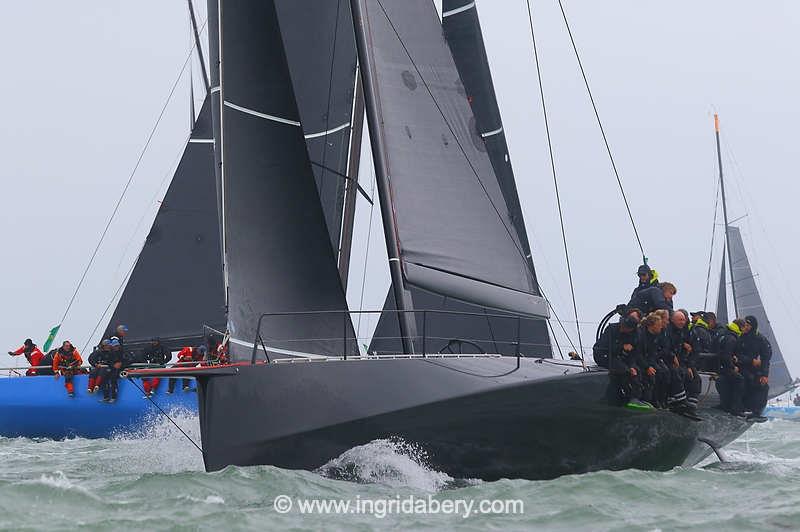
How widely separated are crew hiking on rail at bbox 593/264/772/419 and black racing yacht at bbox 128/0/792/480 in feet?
0.71

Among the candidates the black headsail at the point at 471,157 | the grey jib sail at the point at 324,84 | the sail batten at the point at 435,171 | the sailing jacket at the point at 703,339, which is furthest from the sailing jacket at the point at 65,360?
the sailing jacket at the point at 703,339

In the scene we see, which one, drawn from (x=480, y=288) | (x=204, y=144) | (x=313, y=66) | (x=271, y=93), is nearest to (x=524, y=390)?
(x=480, y=288)

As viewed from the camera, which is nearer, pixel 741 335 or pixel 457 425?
pixel 457 425

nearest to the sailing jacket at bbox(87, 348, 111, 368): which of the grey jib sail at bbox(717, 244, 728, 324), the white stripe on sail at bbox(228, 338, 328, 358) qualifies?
the white stripe on sail at bbox(228, 338, 328, 358)

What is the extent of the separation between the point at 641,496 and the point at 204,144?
1647 cm

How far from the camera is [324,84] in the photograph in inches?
666

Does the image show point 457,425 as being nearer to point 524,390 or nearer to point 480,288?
point 524,390

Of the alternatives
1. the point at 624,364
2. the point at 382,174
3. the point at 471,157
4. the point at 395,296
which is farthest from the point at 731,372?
the point at 382,174

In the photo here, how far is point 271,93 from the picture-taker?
12562 mm

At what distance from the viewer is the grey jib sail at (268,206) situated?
11789mm

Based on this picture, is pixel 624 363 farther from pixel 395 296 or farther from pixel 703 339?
pixel 703 339

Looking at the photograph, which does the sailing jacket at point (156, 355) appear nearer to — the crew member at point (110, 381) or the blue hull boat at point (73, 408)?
the blue hull boat at point (73, 408)

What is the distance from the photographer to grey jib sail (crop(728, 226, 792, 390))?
42.8m

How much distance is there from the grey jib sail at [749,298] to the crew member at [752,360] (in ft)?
94.2
